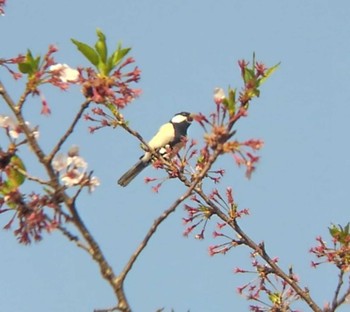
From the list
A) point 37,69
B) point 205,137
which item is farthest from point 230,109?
point 37,69

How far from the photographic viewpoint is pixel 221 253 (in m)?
7.08

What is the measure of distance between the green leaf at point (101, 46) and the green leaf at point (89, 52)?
0.02m

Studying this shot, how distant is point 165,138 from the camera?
32.4ft

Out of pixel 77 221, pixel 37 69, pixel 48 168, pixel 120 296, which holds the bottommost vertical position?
pixel 120 296

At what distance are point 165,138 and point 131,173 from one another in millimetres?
1176

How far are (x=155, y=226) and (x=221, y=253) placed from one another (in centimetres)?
356

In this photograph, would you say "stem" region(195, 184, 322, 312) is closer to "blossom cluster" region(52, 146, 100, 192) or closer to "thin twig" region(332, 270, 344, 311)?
"thin twig" region(332, 270, 344, 311)

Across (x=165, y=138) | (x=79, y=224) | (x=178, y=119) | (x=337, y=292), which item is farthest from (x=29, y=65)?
(x=178, y=119)

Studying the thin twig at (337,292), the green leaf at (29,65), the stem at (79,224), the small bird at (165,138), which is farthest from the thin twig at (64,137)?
the small bird at (165,138)

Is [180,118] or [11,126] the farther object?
[180,118]

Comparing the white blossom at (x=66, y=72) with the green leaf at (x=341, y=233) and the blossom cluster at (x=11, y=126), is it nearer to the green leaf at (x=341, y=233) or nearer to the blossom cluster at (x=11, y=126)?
the blossom cluster at (x=11, y=126)

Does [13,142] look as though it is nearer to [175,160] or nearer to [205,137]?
[205,137]

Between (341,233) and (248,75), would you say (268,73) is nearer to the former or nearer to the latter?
(248,75)

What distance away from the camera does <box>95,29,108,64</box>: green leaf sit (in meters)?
4.18
